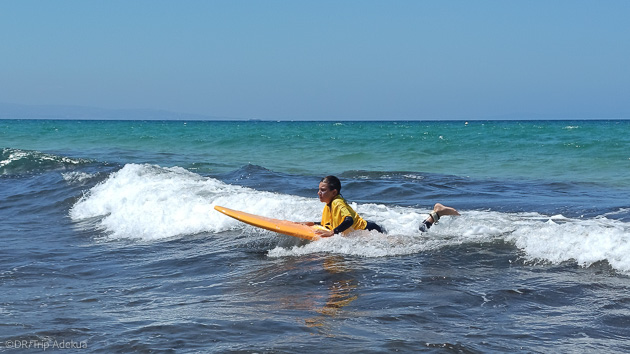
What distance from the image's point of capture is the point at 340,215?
27.8 ft

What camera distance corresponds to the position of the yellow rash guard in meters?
8.44

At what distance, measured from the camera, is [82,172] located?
19.0 meters

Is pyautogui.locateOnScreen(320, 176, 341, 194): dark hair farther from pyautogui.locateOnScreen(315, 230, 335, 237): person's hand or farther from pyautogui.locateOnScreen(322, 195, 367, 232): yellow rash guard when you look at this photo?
pyautogui.locateOnScreen(315, 230, 335, 237): person's hand

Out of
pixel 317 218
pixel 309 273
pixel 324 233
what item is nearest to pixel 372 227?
pixel 324 233

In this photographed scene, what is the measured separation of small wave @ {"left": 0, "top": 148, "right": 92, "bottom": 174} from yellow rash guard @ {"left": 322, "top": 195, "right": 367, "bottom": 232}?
15414 mm

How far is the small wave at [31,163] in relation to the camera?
21.5 meters

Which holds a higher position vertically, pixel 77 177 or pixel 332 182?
pixel 332 182

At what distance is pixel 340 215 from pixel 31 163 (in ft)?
55.8

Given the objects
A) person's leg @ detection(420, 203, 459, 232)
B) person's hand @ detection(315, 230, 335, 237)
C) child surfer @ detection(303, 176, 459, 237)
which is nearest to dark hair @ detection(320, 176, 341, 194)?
child surfer @ detection(303, 176, 459, 237)

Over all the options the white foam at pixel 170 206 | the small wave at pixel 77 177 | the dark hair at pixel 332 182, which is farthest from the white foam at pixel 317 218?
the small wave at pixel 77 177

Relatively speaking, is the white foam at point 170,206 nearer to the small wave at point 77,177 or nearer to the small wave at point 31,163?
the small wave at point 77,177

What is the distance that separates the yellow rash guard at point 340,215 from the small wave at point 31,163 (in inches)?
607

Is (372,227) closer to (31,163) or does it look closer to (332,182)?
(332,182)

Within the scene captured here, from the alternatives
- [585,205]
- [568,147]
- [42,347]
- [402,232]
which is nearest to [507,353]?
[42,347]
